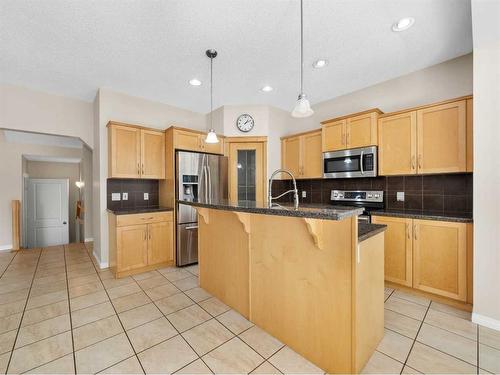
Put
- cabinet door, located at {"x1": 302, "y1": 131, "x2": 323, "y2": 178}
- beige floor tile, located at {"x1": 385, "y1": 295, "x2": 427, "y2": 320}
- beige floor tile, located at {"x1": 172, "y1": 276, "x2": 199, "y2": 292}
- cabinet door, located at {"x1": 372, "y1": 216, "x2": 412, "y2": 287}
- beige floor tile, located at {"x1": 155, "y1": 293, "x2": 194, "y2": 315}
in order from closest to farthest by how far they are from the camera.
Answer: beige floor tile, located at {"x1": 385, "y1": 295, "x2": 427, "y2": 320} < beige floor tile, located at {"x1": 155, "y1": 293, "x2": 194, "y2": 315} < cabinet door, located at {"x1": 372, "y1": 216, "x2": 412, "y2": 287} < beige floor tile, located at {"x1": 172, "y1": 276, "x2": 199, "y2": 292} < cabinet door, located at {"x1": 302, "y1": 131, "x2": 323, "y2": 178}

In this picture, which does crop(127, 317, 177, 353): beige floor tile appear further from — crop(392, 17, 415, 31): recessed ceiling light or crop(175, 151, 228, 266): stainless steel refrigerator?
crop(392, 17, 415, 31): recessed ceiling light

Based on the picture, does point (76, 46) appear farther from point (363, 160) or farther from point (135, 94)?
point (363, 160)

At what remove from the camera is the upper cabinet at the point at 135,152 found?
3320 millimetres

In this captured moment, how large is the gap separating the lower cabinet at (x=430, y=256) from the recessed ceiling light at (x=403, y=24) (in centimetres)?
197

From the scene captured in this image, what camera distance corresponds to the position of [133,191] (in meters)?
3.81

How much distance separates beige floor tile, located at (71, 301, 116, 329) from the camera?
2.07 m

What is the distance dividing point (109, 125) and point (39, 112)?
122 centimetres

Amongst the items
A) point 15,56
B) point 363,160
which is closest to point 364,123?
point 363,160

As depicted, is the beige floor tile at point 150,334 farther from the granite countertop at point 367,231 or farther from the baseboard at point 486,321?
the baseboard at point 486,321

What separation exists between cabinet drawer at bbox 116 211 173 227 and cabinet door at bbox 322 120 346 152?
2.71m

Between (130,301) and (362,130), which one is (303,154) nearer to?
(362,130)

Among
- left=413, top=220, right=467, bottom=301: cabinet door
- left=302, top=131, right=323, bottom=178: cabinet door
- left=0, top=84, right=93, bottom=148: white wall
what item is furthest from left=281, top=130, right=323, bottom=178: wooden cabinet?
left=0, top=84, right=93, bottom=148: white wall

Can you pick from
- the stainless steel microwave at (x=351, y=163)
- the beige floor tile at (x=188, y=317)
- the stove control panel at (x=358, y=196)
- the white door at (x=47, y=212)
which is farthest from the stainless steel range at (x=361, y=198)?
the white door at (x=47, y=212)

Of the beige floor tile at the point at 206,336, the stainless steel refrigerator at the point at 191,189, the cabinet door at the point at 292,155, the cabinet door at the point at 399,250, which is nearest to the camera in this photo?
the beige floor tile at the point at 206,336
